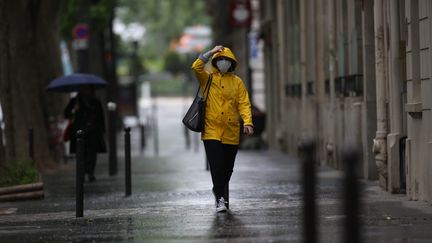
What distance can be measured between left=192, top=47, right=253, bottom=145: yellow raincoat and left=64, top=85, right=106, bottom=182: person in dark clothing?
686 centimetres

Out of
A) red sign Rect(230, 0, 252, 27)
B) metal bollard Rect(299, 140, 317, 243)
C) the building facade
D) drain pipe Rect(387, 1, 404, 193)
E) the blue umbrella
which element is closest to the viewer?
metal bollard Rect(299, 140, 317, 243)

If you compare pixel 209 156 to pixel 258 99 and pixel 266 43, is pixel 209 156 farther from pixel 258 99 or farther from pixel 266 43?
pixel 258 99

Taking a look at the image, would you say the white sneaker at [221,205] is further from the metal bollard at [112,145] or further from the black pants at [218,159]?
the metal bollard at [112,145]

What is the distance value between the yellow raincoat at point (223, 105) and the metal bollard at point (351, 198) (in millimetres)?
5689

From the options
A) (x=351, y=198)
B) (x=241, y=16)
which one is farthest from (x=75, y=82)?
(x=241, y=16)

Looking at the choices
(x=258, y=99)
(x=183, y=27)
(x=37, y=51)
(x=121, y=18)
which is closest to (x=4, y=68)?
(x=37, y=51)

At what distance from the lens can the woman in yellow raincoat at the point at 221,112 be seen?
42.1ft

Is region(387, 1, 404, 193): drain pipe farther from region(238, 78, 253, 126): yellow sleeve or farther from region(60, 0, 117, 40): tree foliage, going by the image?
region(60, 0, 117, 40): tree foliage

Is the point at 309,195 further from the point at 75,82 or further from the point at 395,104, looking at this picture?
the point at 75,82

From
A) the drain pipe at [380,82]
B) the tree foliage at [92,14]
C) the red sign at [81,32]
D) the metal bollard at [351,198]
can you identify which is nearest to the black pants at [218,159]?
the drain pipe at [380,82]

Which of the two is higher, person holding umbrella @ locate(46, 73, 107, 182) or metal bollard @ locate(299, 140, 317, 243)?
person holding umbrella @ locate(46, 73, 107, 182)

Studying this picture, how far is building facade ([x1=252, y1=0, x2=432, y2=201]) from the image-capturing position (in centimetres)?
1368

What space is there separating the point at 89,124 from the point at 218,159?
23.1ft

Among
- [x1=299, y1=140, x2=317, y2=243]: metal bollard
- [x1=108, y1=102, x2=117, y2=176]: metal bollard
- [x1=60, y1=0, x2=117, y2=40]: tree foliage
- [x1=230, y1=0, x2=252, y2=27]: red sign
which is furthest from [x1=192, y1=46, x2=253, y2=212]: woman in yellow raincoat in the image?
[x1=230, y1=0, x2=252, y2=27]: red sign
